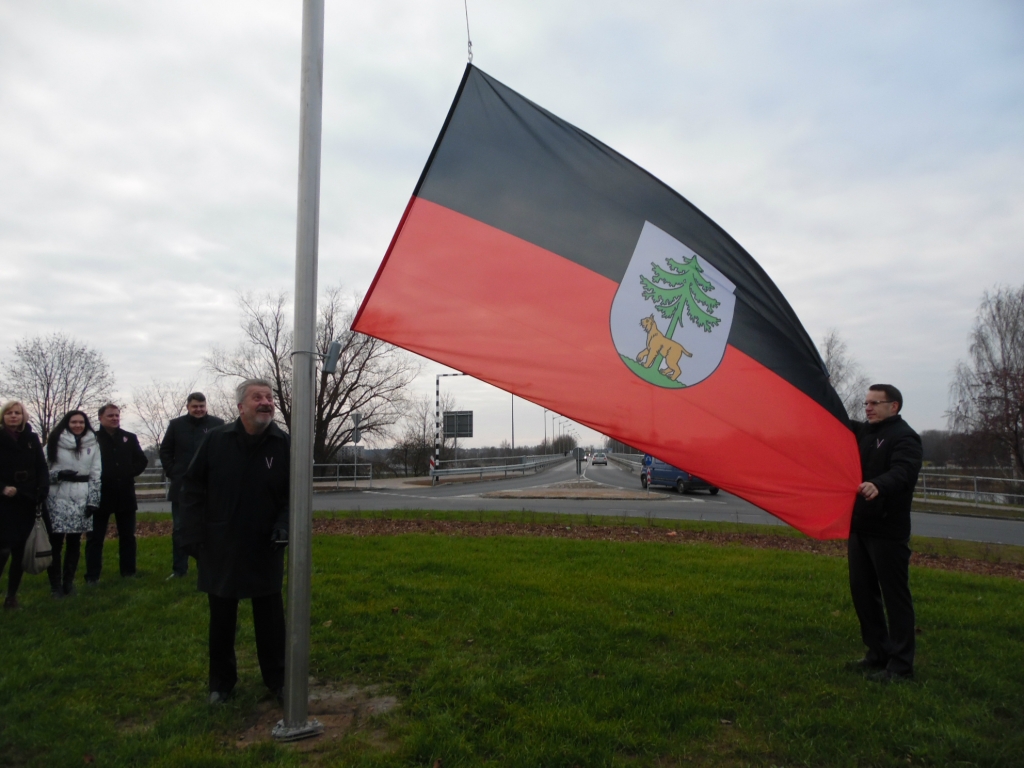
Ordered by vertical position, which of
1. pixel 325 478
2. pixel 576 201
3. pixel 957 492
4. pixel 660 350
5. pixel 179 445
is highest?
pixel 576 201

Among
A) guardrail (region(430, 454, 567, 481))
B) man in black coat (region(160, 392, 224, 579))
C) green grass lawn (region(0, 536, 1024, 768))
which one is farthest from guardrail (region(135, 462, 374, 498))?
green grass lawn (region(0, 536, 1024, 768))

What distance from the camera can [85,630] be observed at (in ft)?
17.3

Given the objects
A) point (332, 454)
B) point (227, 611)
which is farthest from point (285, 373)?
point (227, 611)

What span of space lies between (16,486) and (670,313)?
5.76m

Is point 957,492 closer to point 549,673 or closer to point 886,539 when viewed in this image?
point 886,539

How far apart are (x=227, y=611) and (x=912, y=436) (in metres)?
4.48

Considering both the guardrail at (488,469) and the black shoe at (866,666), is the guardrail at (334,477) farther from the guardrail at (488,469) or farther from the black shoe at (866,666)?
the black shoe at (866,666)

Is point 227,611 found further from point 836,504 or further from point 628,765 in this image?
point 836,504

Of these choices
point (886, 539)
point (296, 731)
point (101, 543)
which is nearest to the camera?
point (296, 731)

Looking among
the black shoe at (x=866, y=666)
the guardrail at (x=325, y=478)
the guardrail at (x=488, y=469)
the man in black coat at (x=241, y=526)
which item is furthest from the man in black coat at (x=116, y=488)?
the guardrail at (x=488, y=469)

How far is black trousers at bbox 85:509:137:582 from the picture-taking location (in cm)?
687

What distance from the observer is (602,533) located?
1145 cm

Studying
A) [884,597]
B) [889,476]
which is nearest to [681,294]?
[889,476]

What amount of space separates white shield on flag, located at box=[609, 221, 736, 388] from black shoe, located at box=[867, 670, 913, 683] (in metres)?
2.26
